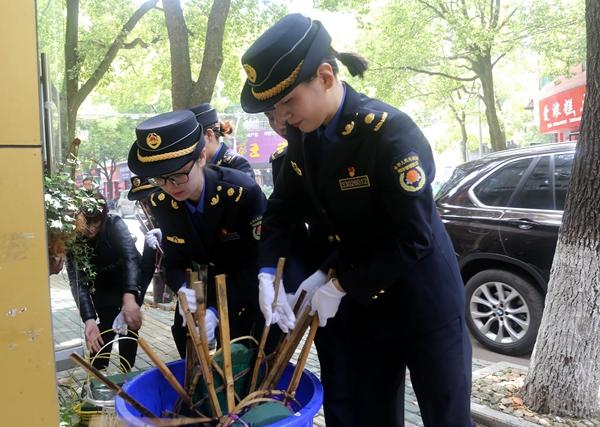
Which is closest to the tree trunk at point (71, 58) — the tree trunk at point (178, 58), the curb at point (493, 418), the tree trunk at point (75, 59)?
the tree trunk at point (75, 59)

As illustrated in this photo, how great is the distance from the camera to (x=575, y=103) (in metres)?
15.1

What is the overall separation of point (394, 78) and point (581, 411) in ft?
40.4

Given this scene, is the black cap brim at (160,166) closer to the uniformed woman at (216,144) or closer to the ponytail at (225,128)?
the uniformed woman at (216,144)

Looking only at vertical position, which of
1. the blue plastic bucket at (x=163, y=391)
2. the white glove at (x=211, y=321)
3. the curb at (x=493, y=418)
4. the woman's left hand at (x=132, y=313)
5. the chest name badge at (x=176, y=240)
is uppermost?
the chest name badge at (x=176, y=240)

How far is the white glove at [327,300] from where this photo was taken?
175 centimetres

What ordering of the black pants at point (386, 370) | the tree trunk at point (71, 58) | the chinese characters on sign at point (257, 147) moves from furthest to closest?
the chinese characters on sign at point (257, 147) → the tree trunk at point (71, 58) → the black pants at point (386, 370)

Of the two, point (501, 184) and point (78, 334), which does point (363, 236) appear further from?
point (501, 184)

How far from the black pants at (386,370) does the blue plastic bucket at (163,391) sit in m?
0.25

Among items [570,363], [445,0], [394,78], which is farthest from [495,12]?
[570,363]

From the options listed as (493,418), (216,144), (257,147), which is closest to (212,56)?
(216,144)

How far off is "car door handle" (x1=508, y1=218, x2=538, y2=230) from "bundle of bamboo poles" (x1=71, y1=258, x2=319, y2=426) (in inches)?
121

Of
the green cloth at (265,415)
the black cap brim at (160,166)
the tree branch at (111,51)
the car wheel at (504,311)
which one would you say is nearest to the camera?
the green cloth at (265,415)

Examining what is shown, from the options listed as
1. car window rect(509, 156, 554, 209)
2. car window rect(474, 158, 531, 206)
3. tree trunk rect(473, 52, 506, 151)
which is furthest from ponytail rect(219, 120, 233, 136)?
tree trunk rect(473, 52, 506, 151)

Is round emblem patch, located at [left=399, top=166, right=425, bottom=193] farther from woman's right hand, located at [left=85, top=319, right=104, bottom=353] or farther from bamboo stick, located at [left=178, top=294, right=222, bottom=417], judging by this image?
woman's right hand, located at [left=85, top=319, right=104, bottom=353]
